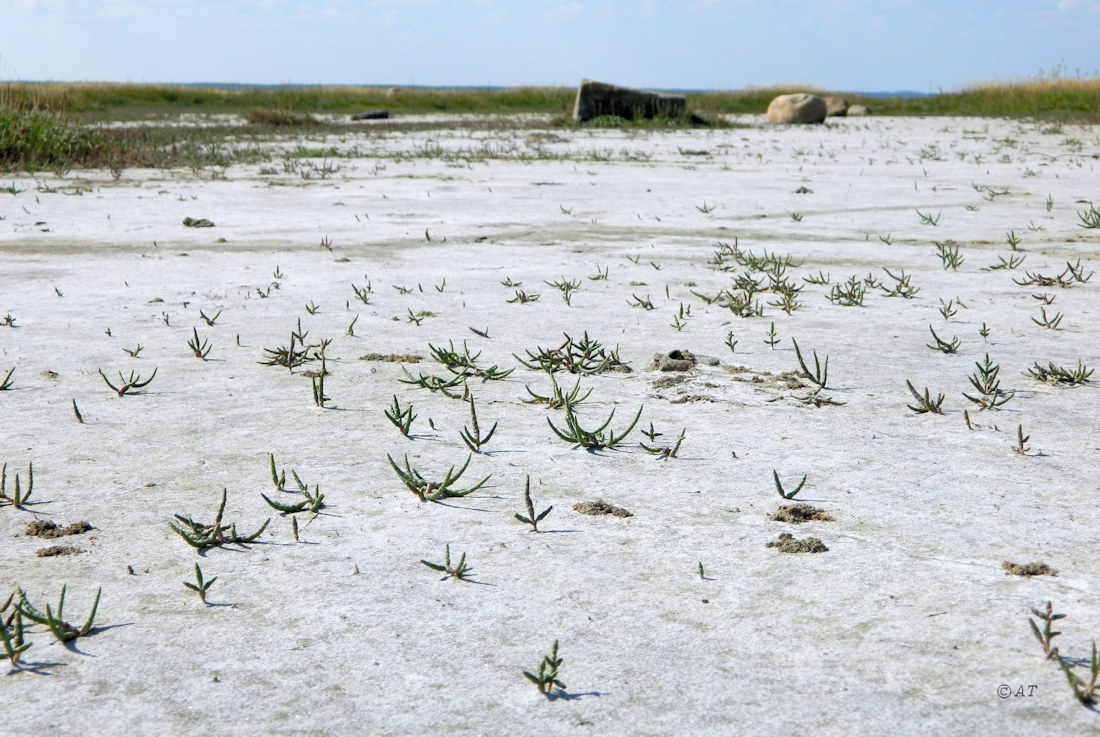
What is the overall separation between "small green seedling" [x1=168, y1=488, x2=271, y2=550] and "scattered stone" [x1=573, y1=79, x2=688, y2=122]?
18.6 m

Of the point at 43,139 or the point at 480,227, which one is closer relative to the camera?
the point at 480,227

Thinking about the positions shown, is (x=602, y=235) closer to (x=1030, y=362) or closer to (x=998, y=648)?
(x=1030, y=362)

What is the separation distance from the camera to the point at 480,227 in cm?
623

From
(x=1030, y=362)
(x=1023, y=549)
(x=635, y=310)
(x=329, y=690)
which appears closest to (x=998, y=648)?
(x=1023, y=549)

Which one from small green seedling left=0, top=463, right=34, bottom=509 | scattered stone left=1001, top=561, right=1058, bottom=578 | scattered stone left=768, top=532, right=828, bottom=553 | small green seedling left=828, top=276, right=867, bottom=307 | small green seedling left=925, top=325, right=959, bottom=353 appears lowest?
small green seedling left=0, top=463, right=34, bottom=509

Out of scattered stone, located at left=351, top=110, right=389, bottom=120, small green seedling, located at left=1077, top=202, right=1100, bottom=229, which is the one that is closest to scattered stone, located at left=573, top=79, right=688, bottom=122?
scattered stone, located at left=351, top=110, right=389, bottom=120

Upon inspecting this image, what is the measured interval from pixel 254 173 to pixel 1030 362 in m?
7.90

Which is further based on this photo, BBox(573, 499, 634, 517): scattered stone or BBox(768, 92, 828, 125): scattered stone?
BBox(768, 92, 828, 125): scattered stone

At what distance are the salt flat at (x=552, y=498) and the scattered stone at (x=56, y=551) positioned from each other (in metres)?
0.02

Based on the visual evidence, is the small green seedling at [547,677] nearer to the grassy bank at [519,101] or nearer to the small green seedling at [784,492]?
the small green seedling at [784,492]

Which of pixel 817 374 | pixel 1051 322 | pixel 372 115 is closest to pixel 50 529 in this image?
pixel 817 374

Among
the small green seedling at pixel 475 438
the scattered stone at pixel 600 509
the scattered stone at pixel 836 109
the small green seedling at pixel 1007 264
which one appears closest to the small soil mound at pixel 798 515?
the scattered stone at pixel 600 509

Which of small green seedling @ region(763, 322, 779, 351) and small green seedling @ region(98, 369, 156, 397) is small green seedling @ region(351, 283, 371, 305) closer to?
small green seedling @ region(98, 369, 156, 397)

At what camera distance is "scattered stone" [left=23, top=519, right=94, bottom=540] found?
1987 mm
